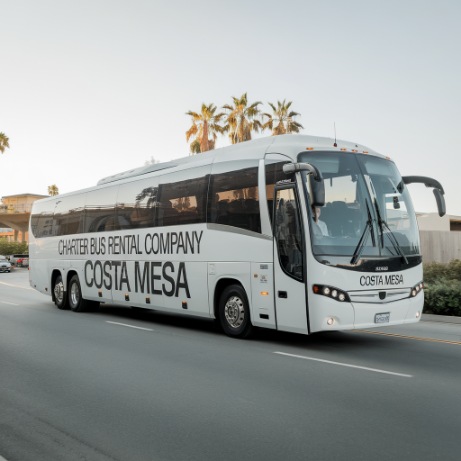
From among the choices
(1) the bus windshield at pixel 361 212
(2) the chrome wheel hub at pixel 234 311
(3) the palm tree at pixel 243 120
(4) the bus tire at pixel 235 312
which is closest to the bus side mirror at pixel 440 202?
(1) the bus windshield at pixel 361 212

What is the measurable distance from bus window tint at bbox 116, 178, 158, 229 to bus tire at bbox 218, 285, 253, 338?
328 cm

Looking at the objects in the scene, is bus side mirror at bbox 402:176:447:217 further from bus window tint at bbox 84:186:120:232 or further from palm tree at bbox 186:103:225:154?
palm tree at bbox 186:103:225:154

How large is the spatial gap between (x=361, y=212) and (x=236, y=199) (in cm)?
246

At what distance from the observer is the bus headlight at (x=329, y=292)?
9407 millimetres

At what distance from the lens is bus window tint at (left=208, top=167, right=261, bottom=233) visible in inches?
425

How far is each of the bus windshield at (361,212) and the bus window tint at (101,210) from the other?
23.2ft

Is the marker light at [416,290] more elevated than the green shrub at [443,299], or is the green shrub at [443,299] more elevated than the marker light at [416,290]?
the marker light at [416,290]

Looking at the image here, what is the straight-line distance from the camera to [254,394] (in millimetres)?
6973

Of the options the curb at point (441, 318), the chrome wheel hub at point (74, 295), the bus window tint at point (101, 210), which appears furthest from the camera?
the chrome wheel hub at point (74, 295)

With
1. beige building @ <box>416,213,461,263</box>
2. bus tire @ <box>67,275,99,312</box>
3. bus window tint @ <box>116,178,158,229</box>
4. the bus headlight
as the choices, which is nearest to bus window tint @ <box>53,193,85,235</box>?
bus tire @ <box>67,275,99,312</box>

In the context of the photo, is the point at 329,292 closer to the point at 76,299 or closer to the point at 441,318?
the point at 441,318

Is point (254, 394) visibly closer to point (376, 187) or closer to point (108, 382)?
point (108, 382)

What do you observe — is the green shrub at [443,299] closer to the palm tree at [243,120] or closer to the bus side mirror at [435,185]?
the bus side mirror at [435,185]

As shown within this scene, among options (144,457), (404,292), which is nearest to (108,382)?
(144,457)
